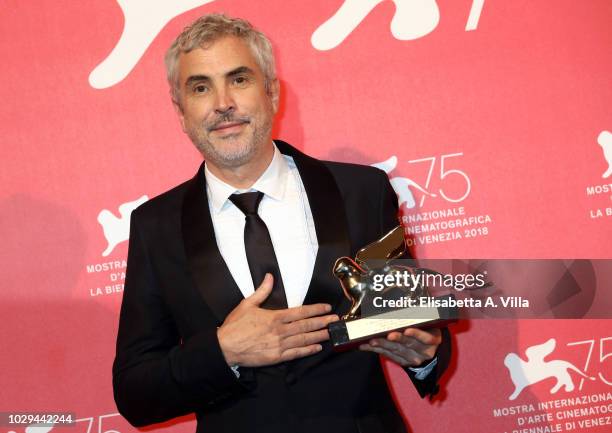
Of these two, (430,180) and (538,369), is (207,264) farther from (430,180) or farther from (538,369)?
(538,369)

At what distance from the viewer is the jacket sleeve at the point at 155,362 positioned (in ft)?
5.09

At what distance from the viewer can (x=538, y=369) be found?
2354 millimetres

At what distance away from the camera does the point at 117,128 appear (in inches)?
91.7

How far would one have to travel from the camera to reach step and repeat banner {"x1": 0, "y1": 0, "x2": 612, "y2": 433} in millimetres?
2311

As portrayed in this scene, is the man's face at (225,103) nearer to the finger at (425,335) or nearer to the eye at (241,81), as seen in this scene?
the eye at (241,81)

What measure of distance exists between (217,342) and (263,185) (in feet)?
1.44

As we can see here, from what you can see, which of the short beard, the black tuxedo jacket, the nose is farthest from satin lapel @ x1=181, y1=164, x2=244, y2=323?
the nose

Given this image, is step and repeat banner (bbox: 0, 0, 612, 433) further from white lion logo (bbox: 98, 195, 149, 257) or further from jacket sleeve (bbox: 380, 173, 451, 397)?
jacket sleeve (bbox: 380, 173, 451, 397)

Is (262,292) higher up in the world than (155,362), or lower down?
higher up

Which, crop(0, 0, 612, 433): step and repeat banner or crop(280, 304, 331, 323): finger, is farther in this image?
crop(0, 0, 612, 433): step and repeat banner

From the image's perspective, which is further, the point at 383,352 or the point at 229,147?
the point at 229,147

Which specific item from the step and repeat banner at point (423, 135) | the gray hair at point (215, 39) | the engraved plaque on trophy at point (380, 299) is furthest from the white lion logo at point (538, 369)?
the gray hair at point (215, 39)

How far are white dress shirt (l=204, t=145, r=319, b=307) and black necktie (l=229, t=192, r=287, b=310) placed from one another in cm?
3

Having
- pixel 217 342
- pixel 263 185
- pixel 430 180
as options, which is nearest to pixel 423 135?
pixel 430 180
